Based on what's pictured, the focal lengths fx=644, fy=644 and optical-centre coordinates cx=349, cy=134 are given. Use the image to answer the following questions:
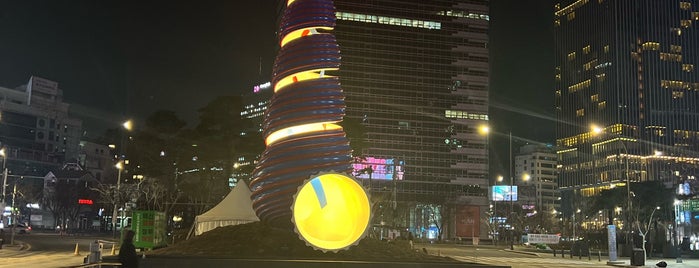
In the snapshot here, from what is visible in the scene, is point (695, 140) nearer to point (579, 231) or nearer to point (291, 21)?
point (579, 231)

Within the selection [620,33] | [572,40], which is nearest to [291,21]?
[620,33]

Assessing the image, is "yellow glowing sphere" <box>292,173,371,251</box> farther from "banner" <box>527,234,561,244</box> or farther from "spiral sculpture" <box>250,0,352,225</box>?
"banner" <box>527,234,561,244</box>

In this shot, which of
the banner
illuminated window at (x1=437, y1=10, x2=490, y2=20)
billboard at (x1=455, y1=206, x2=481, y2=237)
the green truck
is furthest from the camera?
illuminated window at (x1=437, y1=10, x2=490, y2=20)

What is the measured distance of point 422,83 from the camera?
458 ft

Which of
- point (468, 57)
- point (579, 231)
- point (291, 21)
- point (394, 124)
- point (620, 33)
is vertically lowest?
point (579, 231)

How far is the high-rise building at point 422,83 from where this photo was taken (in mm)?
136625

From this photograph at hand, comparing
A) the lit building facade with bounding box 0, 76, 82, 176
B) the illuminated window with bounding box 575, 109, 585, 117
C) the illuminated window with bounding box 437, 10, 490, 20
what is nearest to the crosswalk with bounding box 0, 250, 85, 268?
the lit building facade with bounding box 0, 76, 82, 176

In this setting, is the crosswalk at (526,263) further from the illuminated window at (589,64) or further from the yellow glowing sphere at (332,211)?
the illuminated window at (589,64)

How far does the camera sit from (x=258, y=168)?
2681cm

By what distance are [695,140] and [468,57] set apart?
6352cm

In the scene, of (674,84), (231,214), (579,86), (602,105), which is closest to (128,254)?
(231,214)

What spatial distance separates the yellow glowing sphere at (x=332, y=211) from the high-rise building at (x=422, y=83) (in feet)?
359

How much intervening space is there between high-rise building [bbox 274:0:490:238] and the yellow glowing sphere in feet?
359

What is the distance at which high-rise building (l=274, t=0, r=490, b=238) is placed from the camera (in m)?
137
